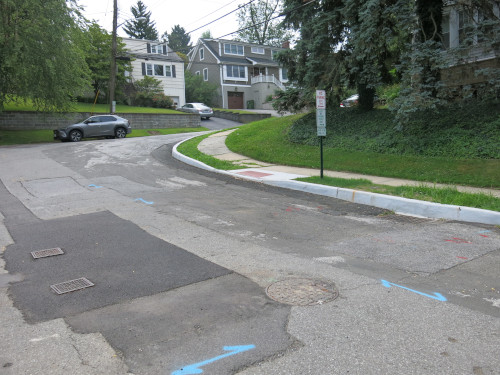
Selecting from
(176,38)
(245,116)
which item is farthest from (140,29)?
(245,116)

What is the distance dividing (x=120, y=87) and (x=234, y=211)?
3725cm

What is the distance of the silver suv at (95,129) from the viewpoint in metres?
24.1

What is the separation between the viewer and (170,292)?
4.46m

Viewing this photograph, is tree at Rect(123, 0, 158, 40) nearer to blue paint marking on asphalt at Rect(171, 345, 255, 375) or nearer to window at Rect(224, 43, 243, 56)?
window at Rect(224, 43, 243, 56)

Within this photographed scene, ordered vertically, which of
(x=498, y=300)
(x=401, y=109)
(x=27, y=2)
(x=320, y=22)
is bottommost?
(x=498, y=300)

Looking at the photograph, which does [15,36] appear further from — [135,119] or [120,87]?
[120,87]

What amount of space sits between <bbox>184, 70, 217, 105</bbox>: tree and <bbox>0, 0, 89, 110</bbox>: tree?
88.9 ft

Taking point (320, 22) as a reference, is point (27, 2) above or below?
above

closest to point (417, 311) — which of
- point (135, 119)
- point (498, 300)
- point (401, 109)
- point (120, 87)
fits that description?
point (498, 300)

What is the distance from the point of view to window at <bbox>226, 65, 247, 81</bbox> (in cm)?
5156

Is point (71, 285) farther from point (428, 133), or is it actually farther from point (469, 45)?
point (469, 45)

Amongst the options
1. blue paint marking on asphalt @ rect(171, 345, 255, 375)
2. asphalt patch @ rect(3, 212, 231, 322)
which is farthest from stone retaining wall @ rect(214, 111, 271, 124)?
blue paint marking on asphalt @ rect(171, 345, 255, 375)

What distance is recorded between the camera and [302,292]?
441cm

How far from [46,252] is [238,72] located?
4918 cm
